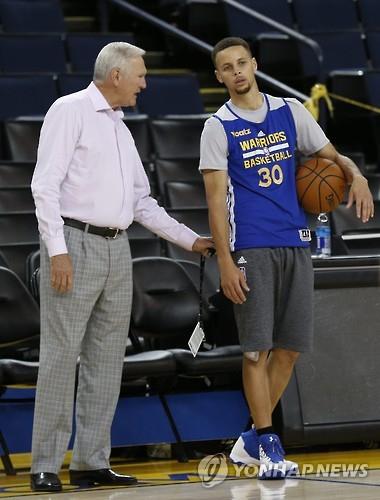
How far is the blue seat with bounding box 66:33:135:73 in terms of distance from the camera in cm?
953

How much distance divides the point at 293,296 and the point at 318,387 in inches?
34.7

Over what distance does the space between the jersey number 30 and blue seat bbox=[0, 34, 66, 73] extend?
191 inches

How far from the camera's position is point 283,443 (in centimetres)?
535

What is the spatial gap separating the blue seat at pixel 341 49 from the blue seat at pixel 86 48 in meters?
1.72

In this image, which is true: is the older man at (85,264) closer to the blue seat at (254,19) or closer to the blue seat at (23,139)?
the blue seat at (23,139)

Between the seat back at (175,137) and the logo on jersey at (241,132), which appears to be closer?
the logo on jersey at (241,132)

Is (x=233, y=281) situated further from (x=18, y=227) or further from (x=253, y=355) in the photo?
(x=18, y=227)

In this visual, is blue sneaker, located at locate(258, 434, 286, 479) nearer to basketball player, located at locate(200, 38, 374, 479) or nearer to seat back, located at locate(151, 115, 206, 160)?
basketball player, located at locate(200, 38, 374, 479)

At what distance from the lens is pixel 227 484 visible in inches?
175

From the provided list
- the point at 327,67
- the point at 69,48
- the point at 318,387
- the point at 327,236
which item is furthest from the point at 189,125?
the point at 318,387

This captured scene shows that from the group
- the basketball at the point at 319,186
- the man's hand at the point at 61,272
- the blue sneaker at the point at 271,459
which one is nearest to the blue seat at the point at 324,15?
the basketball at the point at 319,186

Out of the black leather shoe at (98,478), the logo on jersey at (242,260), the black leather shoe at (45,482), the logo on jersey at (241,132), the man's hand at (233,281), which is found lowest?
the black leather shoe at (98,478)

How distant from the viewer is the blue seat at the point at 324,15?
35.1 feet

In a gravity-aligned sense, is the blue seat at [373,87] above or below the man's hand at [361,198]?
above
